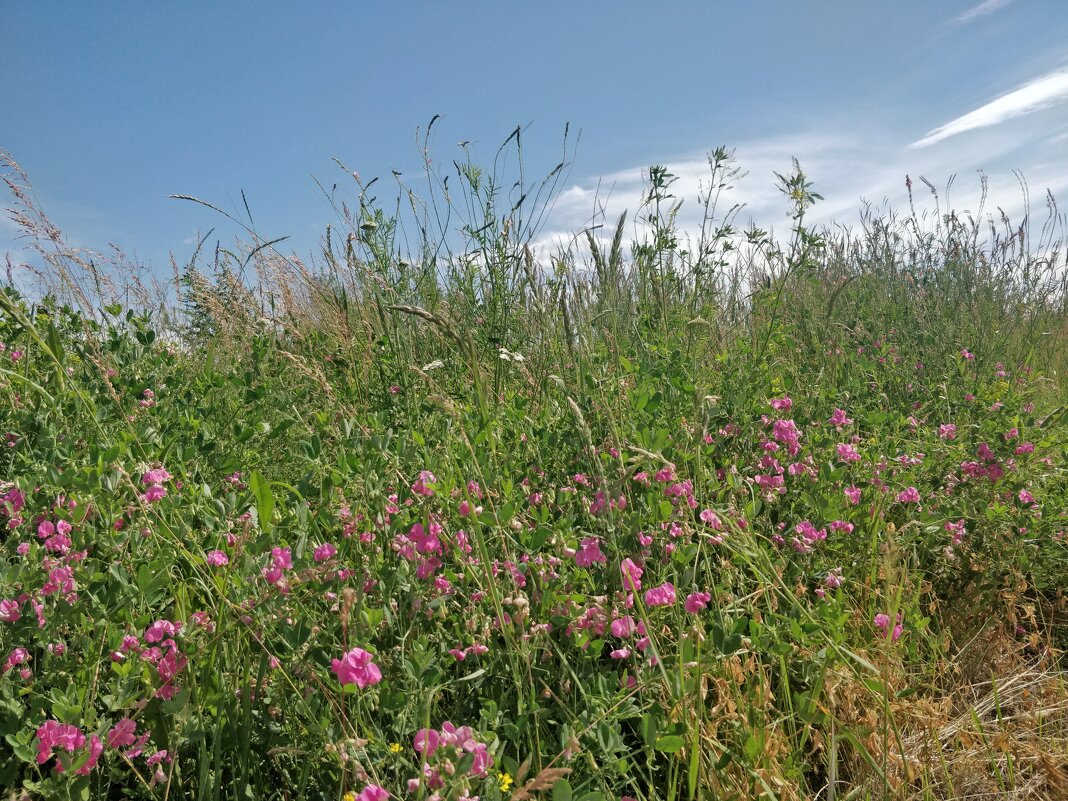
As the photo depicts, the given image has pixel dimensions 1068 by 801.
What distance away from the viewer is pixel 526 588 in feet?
5.06

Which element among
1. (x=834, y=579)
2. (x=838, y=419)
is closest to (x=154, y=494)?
(x=834, y=579)

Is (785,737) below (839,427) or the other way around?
below

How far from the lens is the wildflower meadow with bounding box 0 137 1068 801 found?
1.21 m

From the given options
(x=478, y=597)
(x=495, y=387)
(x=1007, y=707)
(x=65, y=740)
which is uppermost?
(x=495, y=387)

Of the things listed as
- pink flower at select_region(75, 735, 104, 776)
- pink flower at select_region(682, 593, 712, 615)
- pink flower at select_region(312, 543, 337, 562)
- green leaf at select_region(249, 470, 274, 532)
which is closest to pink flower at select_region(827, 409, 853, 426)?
pink flower at select_region(682, 593, 712, 615)

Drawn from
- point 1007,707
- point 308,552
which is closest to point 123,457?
point 308,552

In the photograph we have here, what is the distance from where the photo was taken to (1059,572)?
222 cm

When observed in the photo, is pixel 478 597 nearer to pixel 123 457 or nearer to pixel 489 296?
pixel 123 457

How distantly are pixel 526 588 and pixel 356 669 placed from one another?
0.52m

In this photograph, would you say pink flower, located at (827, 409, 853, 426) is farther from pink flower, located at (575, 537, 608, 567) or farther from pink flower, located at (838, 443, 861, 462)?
pink flower, located at (575, 537, 608, 567)

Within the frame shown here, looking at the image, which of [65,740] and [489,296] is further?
[489,296]

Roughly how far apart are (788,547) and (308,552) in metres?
1.31

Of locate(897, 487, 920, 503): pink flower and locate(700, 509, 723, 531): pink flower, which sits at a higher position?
locate(700, 509, 723, 531): pink flower

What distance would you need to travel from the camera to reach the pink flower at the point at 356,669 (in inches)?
42.4
